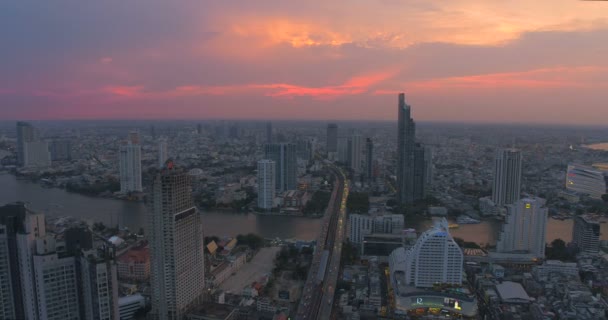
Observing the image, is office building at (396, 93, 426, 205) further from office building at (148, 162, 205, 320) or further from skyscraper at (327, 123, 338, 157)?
skyscraper at (327, 123, 338, 157)

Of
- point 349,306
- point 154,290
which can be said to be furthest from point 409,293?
point 154,290

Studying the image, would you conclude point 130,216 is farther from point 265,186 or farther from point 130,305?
point 130,305

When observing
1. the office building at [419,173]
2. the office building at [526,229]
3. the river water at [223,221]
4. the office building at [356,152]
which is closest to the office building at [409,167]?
the office building at [419,173]

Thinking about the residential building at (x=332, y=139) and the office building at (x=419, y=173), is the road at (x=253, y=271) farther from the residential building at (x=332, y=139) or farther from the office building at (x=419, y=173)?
the residential building at (x=332, y=139)

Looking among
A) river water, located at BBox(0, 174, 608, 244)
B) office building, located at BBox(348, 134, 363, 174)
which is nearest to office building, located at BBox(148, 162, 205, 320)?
river water, located at BBox(0, 174, 608, 244)

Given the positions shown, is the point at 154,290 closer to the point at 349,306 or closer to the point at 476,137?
the point at 349,306

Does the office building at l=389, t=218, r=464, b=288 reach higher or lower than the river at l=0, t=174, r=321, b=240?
higher

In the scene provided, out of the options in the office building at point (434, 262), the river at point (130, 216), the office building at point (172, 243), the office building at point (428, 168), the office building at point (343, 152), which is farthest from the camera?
the office building at point (343, 152)
